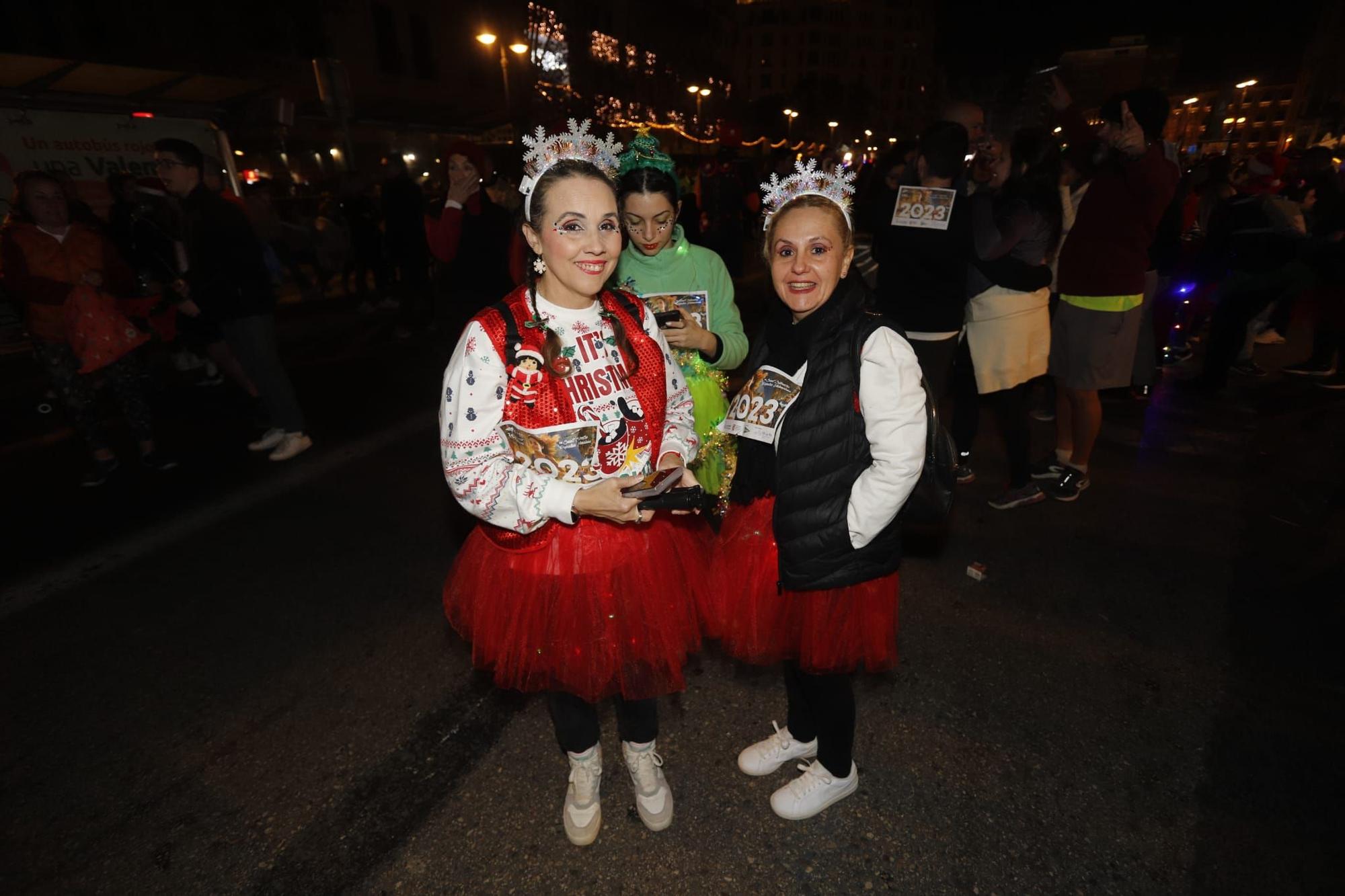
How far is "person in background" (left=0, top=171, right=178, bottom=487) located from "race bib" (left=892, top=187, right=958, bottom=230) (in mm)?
5969

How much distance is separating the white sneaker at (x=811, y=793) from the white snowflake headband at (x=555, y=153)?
7.24ft

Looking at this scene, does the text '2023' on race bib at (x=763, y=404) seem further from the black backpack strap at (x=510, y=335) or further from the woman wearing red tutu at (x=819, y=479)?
the black backpack strap at (x=510, y=335)

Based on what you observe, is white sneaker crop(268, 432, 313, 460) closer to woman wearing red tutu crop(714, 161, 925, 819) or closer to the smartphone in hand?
woman wearing red tutu crop(714, 161, 925, 819)

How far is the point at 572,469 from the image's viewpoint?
6.39 feet

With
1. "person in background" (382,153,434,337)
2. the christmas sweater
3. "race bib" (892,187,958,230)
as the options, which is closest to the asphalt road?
the christmas sweater

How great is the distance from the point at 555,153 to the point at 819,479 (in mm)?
1239

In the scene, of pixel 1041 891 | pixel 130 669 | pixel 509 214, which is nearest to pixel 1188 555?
pixel 1041 891

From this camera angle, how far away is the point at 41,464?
5.67 metres

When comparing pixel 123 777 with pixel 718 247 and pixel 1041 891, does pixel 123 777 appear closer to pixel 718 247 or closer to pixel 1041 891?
pixel 1041 891

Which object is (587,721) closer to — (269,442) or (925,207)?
(925,207)

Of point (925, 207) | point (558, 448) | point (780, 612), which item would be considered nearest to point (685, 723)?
point (780, 612)

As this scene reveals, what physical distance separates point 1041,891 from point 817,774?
77cm

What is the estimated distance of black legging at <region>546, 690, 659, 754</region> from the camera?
2230 mm

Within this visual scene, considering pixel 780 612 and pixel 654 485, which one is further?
→ pixel 780 612
